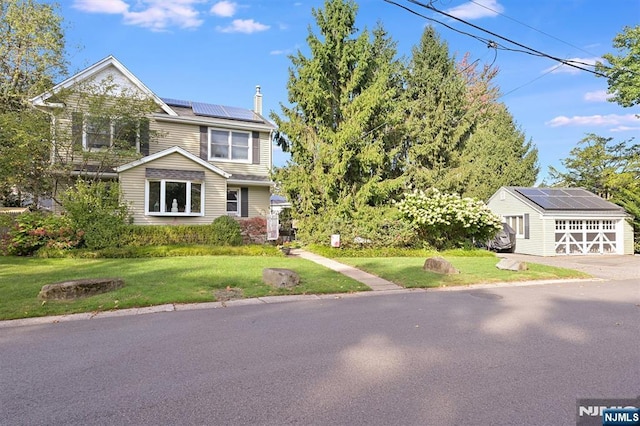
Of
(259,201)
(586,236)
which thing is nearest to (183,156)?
(259,201)

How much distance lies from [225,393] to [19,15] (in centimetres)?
2643

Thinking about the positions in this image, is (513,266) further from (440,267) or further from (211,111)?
(211,111)

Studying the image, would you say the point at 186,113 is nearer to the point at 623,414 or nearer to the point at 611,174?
the point at 623,414

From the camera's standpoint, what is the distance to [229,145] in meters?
20.5

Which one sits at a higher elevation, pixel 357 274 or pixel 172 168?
pixel 172 168

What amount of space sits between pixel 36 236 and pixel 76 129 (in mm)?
6245

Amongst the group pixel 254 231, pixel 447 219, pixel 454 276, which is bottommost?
pixel 454 276

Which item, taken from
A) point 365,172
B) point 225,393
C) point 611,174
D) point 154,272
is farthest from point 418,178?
point 225,393

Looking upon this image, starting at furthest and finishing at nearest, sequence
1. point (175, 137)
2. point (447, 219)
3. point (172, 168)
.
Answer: point (175, 137) → point (172, 168) → point (447, 219)

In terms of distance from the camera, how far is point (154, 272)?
9523 mm

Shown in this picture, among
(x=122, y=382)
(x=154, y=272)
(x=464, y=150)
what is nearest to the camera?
(x=122, y=382)

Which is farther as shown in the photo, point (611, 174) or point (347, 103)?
point (611, 174)

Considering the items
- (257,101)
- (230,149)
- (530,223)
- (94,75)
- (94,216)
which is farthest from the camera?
(257,101)
